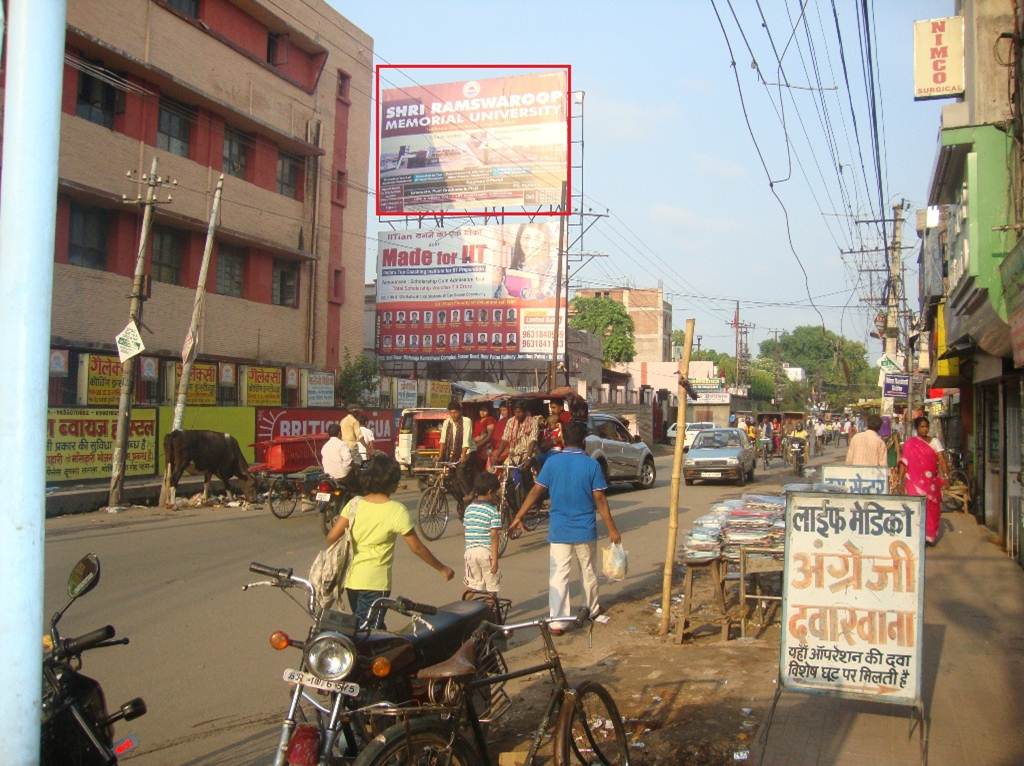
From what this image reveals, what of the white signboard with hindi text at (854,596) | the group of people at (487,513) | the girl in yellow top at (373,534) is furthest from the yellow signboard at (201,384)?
the white signboard with hindi text at (854,596)

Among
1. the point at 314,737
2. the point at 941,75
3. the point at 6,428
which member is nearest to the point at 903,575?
the point at 314,737

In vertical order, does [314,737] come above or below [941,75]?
below

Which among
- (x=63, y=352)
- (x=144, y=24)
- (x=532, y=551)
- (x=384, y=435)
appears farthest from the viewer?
(x=384, y=435)

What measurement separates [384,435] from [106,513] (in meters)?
12.2

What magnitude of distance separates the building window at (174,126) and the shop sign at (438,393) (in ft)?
41.8

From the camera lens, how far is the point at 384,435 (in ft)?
93.8

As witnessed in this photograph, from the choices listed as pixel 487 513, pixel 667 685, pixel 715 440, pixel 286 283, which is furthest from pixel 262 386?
pixel 667 685

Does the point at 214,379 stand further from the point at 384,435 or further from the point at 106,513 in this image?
the point at 106,513

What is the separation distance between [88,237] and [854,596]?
22647 mm

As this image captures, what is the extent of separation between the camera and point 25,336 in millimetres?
2670

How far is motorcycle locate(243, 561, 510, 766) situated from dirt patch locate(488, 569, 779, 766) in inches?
28.2

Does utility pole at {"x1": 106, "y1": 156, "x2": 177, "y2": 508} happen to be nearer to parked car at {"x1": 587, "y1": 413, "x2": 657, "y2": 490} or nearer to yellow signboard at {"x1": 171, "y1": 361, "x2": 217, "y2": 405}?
yellow signboard at {"x1": 171, "y1": 361, "x2": 217, "y2": 405}

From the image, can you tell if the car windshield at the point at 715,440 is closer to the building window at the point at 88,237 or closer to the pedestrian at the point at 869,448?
the pedestrian at the point at 869,448

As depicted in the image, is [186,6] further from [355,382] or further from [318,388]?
[355,382]
